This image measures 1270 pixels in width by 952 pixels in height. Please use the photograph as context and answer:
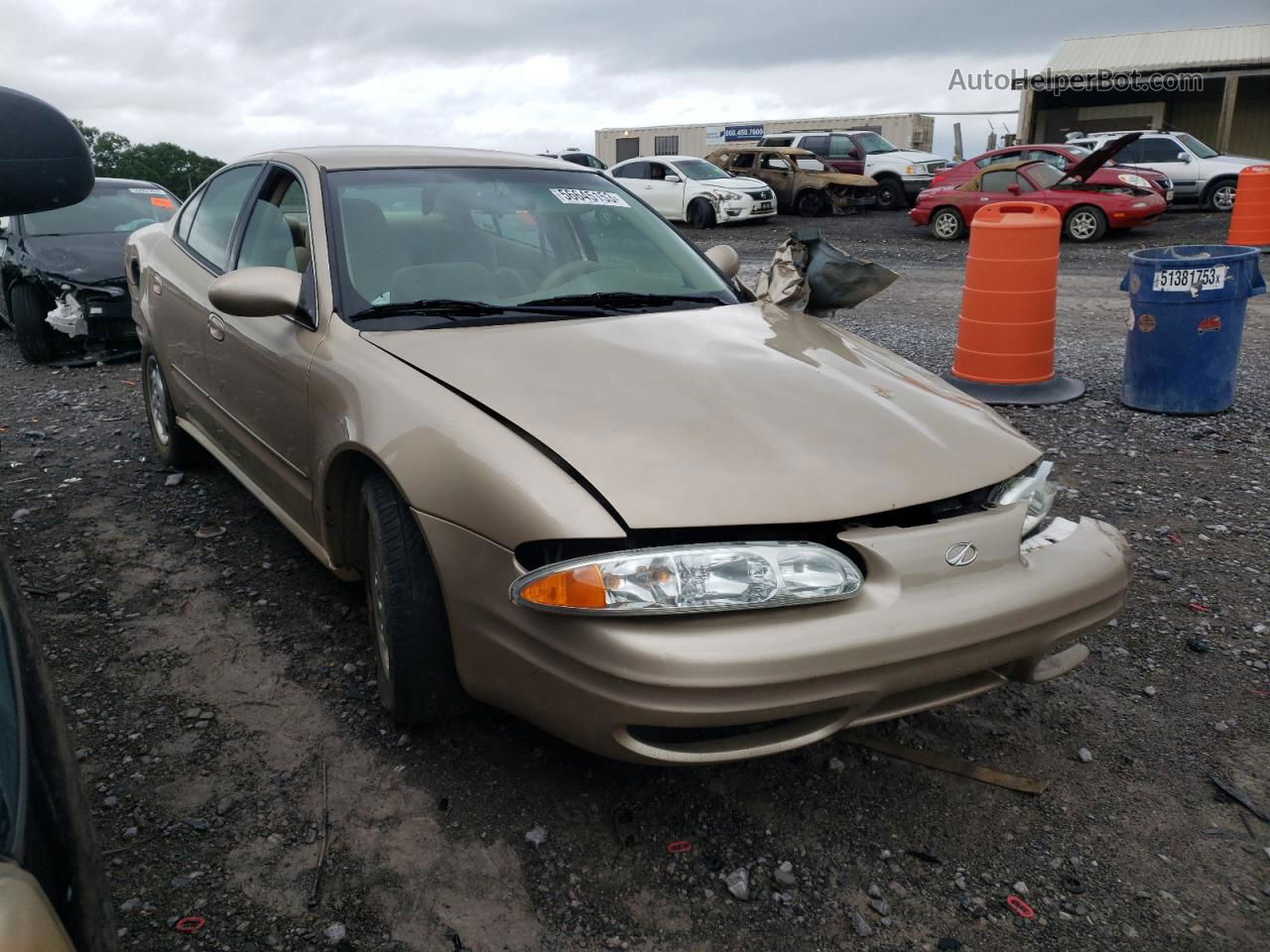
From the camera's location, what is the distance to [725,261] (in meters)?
3.77

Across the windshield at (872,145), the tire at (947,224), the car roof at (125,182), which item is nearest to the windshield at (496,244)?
the car roof at (125,182)

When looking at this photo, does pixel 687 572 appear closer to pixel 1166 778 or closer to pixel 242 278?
pixel 1166 778

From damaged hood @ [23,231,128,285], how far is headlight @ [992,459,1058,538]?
740 centimetres

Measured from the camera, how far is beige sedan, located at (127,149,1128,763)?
2025 millimetres

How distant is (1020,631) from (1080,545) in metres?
0.38

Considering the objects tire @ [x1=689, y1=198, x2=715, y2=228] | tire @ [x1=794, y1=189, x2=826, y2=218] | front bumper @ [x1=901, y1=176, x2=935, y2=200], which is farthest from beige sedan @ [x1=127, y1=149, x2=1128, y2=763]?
front bumper @ [x1=901, y1=176, x2=935, y2=200]

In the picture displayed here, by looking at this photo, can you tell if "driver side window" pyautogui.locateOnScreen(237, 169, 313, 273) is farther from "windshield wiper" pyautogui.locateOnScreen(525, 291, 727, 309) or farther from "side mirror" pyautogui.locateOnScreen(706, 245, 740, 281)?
"side mirror" pyautogui.locateOnScreen(706, 245, 740, 281)

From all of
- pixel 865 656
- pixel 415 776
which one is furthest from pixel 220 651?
pixel 865 656

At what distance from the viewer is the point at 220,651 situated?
10.8 ft

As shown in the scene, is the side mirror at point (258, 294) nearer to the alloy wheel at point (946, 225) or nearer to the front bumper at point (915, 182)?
the alloy wheel at point (946, 225)

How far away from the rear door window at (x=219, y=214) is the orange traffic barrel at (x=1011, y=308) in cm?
420

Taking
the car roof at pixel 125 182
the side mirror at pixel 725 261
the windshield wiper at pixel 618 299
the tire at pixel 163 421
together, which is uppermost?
the car roof at pixel 125 182

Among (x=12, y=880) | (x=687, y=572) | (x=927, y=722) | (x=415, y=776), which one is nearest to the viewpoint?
(x=12, y=880)

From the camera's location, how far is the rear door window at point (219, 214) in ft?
12.9
